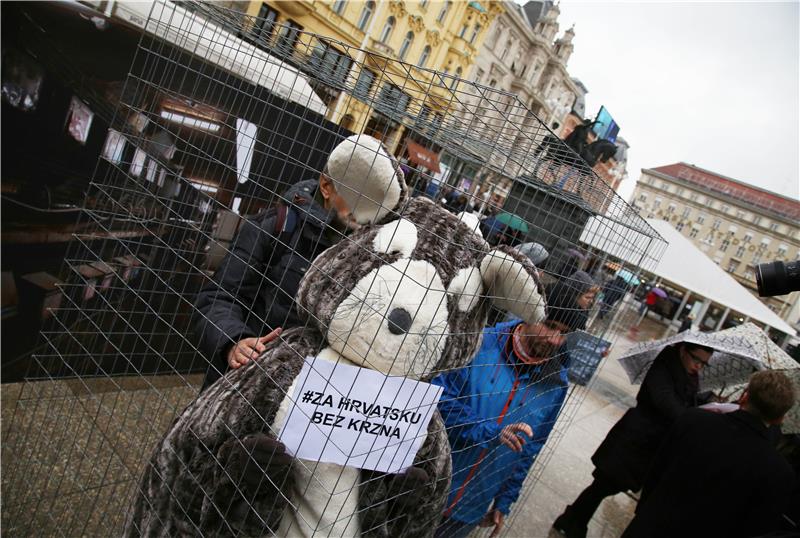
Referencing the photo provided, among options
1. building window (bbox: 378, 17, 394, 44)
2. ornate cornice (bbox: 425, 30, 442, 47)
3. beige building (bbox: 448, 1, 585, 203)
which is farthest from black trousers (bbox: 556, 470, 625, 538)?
beige building (bbox: 448, 1, 585, 203)

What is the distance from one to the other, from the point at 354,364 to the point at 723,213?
57017 millimetres

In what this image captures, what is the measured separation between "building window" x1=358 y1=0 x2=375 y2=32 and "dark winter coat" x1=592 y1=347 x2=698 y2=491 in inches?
736

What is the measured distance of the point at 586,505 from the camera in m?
3.19

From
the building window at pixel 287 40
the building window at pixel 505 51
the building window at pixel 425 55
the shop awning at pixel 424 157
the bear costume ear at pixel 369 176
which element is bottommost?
the bear costume ear at pixel 369 176

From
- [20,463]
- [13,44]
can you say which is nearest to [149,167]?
[13,44]

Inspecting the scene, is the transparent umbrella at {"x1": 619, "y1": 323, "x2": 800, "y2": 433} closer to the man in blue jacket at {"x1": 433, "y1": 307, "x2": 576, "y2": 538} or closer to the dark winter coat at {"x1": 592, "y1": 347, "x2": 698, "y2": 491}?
the dark winter coat at {"x1": 592, "y1": 347, "x2": 698, "y2": 491}

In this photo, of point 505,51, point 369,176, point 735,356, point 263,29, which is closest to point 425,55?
point 505,51

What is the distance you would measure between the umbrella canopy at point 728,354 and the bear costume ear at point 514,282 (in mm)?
2111

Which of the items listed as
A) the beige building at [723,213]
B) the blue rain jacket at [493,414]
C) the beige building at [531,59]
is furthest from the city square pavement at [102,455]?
the beige building at [723,213]

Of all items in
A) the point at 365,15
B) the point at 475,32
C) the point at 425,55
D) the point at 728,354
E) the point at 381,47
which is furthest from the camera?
the point at 475,32

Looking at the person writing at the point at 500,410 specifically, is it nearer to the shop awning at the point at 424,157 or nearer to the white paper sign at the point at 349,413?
the white paper sign at the point at 349,413

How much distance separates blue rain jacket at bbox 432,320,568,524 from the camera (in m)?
1.81

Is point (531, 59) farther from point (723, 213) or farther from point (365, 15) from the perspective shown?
point (723, 213)

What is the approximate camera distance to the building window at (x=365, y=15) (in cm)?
1839
